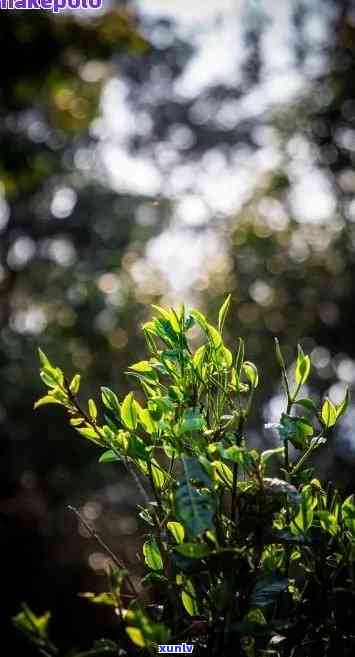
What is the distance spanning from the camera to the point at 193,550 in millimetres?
785

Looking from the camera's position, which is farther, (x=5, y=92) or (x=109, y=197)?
(x=109, y=197)

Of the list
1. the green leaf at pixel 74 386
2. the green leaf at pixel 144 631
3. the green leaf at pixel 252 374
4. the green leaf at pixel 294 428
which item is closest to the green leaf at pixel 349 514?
the green leaf at pixel 294 428

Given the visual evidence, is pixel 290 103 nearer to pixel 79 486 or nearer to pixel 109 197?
pixel 109 197

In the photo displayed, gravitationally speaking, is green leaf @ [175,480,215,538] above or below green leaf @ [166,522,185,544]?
above

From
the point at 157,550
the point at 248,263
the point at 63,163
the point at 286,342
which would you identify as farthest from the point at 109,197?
the point at 157,550

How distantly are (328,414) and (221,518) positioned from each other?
270 millimetres

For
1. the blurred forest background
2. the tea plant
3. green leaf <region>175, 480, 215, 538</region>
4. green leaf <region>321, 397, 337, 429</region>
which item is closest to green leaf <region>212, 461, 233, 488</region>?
the tea plant

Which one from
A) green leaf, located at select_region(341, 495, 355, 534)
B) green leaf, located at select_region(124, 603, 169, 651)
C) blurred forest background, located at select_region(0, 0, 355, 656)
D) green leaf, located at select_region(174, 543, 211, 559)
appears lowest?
blurred forest background, located at select_region(0, 0, 355, 656)

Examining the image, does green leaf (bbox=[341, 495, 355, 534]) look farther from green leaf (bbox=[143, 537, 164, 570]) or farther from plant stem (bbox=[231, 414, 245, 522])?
green leaf (bbox=[143, 537, 164, 570])

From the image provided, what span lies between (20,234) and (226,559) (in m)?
12.6

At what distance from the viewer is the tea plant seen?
808 mm

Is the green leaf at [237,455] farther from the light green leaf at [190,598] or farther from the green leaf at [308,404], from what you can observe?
the light green leaf at [190,598]

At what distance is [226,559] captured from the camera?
2.64ft

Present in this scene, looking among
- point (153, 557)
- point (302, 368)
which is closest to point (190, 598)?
point (153, 557)
